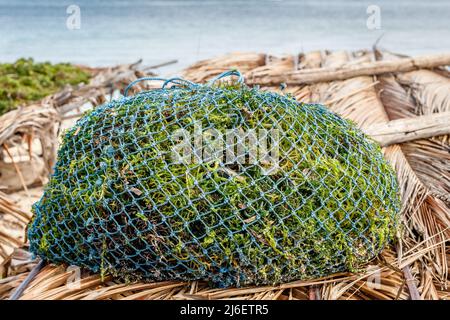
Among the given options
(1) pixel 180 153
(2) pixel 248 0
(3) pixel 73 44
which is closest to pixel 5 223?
(1) pixel 180 153

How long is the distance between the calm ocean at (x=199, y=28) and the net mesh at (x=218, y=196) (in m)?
10.1

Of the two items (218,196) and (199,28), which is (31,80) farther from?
(199,28)

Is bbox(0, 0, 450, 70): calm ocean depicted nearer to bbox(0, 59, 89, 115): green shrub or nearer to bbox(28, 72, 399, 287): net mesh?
bbox(0, 59, 89, 115): green shrub

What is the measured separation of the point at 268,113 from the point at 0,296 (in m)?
1.90

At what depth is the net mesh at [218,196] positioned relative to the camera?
267 centimetres

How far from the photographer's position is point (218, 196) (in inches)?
106

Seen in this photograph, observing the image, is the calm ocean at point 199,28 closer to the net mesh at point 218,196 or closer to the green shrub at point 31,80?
the green shrub at point 31,80

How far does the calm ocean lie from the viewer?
16.6m

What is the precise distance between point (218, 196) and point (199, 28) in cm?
1862

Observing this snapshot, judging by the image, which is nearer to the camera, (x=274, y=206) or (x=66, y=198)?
(x=274, y=206)

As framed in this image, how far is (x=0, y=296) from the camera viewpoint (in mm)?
3152

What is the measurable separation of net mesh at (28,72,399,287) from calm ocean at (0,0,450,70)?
1008cm

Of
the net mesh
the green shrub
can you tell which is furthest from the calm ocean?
the net mesh

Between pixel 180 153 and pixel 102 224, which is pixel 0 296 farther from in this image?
pixel 180 153
